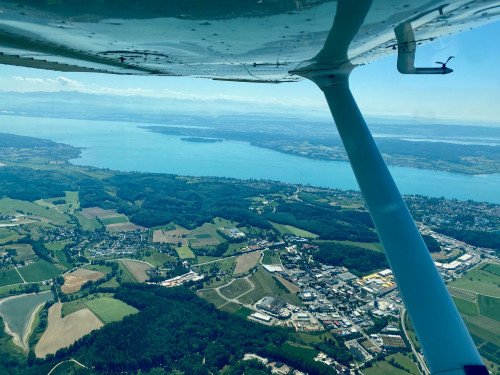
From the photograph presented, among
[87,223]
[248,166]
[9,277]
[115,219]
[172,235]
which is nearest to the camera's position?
[9,277]

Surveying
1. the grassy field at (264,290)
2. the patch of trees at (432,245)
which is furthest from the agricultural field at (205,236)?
the patch of trees at (432,245)

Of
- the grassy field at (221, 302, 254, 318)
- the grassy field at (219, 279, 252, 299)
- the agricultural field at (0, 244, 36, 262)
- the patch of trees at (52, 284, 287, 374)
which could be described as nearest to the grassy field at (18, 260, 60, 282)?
the agricultural field at (0, 244, 36, 262)

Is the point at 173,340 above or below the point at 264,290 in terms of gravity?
below

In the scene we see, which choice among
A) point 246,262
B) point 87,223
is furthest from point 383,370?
point 87,223

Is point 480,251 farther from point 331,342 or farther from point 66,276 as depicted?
point 66,276

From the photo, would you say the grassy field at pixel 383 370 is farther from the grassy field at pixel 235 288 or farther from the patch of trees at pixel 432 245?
the patch of trees at pixel 432 245

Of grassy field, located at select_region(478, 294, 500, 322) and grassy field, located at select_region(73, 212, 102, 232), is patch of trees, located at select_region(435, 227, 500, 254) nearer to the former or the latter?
grassy field, located at select_region(478, 294, 500, 322)

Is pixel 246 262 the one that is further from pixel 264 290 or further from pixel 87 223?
pixel 87 223
